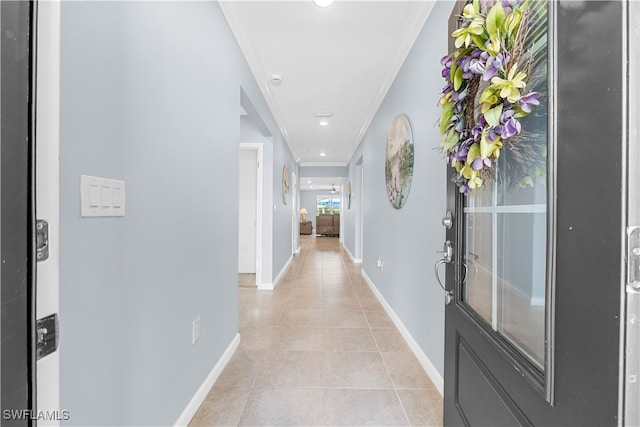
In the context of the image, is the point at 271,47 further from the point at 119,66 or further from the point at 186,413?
the point at 186,413

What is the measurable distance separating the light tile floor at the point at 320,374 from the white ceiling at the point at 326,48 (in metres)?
2.36

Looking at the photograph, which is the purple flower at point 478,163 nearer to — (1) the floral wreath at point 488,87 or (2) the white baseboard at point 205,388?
(1) the floral wreath at point 488,87

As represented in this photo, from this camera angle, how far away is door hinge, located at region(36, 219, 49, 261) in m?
0.44

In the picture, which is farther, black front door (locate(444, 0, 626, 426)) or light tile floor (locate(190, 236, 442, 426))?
light tile floor (locate(190, 236, 442, 426))

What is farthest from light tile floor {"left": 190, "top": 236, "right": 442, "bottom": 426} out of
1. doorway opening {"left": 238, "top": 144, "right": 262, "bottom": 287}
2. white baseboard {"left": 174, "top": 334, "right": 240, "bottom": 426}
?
doorway opening {"left": 238, "top": 144, "right": 262, "bottom": 287}

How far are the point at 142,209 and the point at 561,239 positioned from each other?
1.27 metres

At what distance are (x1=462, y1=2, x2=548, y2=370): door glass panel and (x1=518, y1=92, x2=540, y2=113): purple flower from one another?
3 centimetres

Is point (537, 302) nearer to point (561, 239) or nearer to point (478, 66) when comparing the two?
point (561, 239)

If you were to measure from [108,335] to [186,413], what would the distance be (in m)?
0.79

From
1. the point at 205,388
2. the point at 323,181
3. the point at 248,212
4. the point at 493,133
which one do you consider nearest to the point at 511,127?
the point at 493,133

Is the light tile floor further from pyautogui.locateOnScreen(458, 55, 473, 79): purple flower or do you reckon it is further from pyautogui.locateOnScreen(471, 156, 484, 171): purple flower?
pyautogui.locateOnScreen(458, 55, 473, 79): purple flower

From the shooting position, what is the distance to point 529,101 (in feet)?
2.15

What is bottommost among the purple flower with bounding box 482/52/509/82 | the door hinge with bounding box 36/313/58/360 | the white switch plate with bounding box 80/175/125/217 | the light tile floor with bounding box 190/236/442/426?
the light tile floor with bounding box 190/236/442/426

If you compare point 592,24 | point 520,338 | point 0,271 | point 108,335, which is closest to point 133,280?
point 108,335
